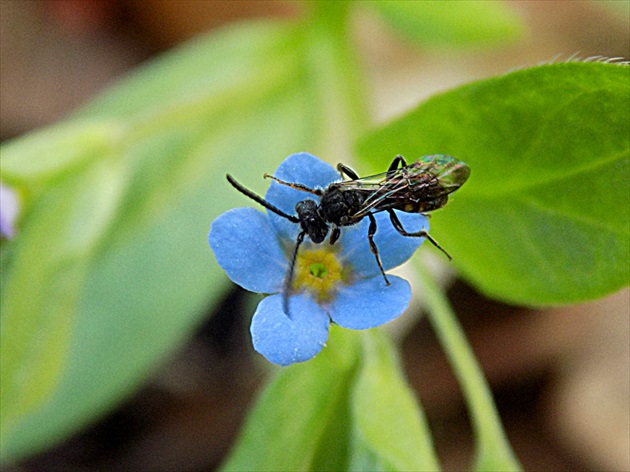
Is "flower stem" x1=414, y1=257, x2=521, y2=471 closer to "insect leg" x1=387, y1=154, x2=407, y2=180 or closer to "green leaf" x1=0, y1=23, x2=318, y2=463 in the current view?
"insect leg" x1=387, y1=154, x2=407, y2=180

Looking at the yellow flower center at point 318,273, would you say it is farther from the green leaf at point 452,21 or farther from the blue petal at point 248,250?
the green leaf at point 452,21

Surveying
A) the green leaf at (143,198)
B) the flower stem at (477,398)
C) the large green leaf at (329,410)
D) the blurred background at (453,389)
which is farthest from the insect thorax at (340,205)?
the blurred background at (453,389)

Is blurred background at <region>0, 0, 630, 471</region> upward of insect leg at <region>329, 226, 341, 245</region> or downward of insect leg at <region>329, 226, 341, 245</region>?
downward

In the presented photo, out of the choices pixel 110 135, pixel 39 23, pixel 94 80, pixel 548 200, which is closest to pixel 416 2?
pixel 110 135

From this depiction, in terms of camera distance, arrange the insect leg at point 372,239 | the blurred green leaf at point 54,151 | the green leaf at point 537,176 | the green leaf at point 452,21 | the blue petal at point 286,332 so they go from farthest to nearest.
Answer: the green leaf at point 452,21
the blurred green leaf at point 54,151
the green leaf at point 537,176
the insect leg at point 372,239
the blue petal at point 286,332

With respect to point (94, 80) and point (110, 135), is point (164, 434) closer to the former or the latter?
point (110, 135)

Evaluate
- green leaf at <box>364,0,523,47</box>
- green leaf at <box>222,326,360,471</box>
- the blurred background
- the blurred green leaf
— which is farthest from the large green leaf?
green leaf at <box>364,0,523,47</box>
